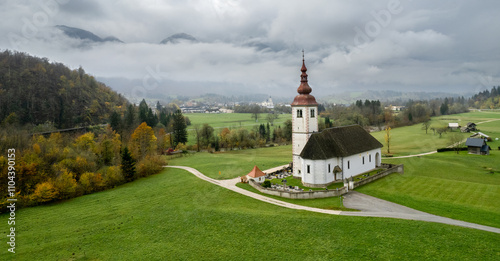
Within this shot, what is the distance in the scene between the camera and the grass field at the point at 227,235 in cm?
1894

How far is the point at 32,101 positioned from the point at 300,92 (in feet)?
275

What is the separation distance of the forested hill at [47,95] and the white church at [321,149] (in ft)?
244

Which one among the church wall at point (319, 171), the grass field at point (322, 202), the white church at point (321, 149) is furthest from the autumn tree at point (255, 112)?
the grass field at point (322, 202)

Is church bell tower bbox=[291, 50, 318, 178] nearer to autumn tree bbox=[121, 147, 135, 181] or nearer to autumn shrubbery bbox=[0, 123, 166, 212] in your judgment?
autumn shrubbery bbox=[0, 123, 166, 212]

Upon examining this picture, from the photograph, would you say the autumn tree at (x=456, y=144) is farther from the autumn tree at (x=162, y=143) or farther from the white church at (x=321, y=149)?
the autumn tree at (x=162, y=143)

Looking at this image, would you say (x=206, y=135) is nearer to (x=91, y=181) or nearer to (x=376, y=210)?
(x=91, y=181)

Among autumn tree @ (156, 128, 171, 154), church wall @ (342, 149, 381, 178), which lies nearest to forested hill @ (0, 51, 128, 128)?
autumn tree @ (156, 128, 171, 154)

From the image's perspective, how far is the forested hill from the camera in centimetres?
7856

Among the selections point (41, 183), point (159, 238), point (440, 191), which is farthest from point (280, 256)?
point (41, 183)

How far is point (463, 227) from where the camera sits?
812 inches

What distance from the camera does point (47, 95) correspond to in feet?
284

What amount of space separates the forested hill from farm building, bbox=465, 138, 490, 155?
3871 inches

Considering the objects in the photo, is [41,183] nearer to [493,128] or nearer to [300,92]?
[300,92]

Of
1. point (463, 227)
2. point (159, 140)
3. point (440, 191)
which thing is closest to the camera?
point (463, 227)
